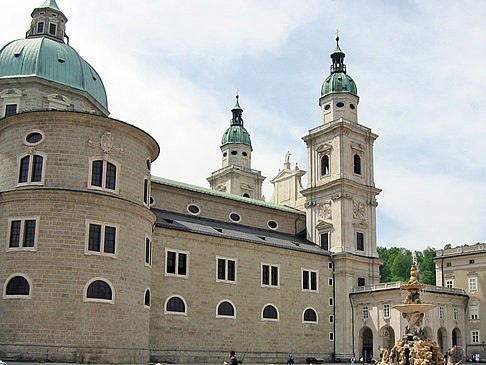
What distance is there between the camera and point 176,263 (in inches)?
1704

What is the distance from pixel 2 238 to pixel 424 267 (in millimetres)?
90711

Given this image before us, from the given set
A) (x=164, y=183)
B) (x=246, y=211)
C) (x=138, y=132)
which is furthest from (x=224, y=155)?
(x=138, y=132)

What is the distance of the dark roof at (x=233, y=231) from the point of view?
46.0 meters

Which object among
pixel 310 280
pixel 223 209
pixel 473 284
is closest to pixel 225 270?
pixel 223 209

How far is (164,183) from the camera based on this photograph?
50.7 meters

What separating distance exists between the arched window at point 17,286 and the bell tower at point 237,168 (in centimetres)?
4409

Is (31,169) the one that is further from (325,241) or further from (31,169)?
(325,241)

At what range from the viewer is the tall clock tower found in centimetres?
5581

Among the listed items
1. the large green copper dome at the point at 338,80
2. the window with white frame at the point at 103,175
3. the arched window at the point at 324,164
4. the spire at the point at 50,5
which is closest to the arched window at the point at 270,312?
the arched window at the point at 324,164

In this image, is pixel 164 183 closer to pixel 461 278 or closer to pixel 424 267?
pixel 461 278

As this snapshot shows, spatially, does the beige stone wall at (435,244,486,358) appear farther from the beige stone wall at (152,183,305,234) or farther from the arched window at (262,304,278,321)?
the arched window at (262,304,278,321)

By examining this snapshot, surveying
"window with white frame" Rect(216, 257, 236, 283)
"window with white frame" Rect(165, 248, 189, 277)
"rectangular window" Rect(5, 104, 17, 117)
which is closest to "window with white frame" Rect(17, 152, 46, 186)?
"rectangular window" Rect(5, 104, 17, 117)

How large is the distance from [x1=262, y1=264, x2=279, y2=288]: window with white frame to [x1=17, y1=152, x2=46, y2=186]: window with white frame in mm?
21682

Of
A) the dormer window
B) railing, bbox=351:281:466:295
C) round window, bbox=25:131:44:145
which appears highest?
the dormer window
